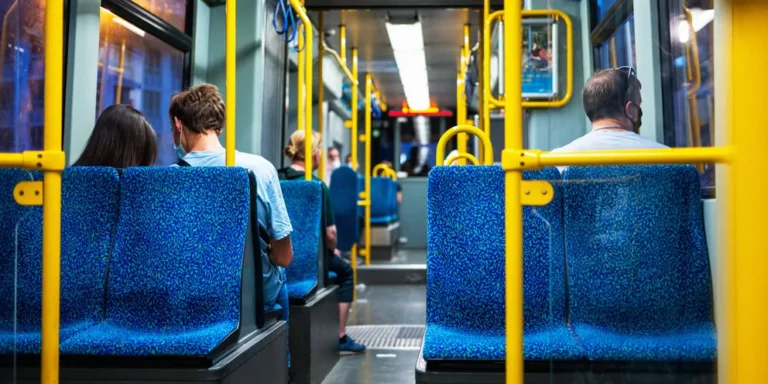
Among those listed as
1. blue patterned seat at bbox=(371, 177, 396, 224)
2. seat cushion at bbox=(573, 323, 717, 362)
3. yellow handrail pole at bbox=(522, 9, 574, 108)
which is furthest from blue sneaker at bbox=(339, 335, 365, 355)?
blue patterned seat at bbox=(371, 177, 396, 224)

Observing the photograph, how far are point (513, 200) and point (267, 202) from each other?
1.47 metres

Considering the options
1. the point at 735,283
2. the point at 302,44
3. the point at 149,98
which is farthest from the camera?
the point at 302,44

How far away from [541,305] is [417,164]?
42.3 ft

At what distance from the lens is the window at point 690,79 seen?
1.37 meters

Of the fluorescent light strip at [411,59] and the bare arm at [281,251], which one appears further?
the fluorescent light strip at [411,59]

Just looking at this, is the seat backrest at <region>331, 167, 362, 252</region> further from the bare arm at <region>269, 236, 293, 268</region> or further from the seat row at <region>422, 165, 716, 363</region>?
the seat row at <region>422, 165, 716, 363</region>

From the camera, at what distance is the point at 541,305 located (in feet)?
7.03

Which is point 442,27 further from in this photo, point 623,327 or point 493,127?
point 623,327

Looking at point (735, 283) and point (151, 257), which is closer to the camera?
point (735, 283)

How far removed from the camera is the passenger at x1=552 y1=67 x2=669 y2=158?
1685 mm

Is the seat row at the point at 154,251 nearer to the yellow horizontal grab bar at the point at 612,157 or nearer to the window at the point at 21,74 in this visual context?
the window at the point at 21,74

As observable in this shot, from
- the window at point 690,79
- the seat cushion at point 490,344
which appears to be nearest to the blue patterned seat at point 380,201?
the seat cushion at point 490,344

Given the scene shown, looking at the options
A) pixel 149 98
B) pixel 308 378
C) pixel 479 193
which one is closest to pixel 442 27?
pixel 149 98

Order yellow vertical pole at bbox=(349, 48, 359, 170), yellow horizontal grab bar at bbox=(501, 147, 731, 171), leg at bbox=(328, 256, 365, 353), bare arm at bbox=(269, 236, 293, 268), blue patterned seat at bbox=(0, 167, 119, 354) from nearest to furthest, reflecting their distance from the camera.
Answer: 1. yellow horizontal grab bar at bbox=(501, 147, 731, 171)
2. blue patterned seat at bbox=(0, 167, 119, 354)
3. bare arm at bbox=(269, 236, 293, 268)
4. leg at bbox=(328, 256, 365, 353)
5. yellow vertical pole at bbox=(349, 48, 359, 170)
